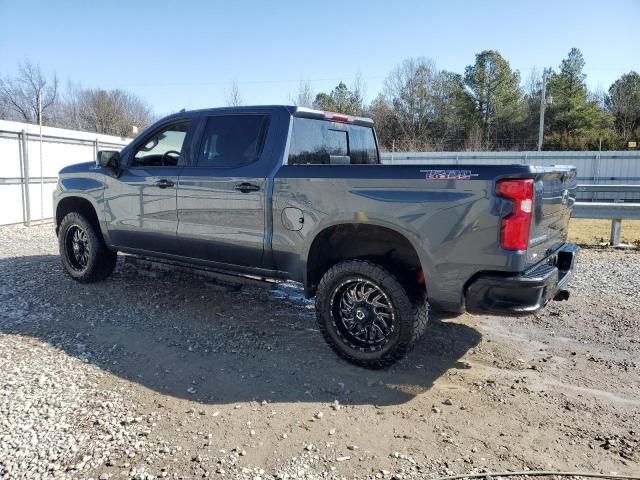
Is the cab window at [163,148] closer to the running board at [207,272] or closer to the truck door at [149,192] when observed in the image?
the truck door at [149,192]

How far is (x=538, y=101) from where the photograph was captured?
44938 millimetres

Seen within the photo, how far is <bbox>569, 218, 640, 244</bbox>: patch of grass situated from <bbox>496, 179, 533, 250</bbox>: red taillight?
7082mm

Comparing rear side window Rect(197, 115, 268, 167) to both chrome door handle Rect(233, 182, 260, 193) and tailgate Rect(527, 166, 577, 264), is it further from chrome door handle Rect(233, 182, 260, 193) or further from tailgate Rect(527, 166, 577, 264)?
tailgate Rect(527, 166, 577, 264)

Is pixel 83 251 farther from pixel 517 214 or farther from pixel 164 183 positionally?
pixel 517 214

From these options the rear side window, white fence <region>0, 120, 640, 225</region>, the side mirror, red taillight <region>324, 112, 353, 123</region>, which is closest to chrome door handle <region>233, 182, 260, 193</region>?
the rear side window

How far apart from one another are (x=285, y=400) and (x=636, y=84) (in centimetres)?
4925

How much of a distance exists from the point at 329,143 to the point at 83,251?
3436 mm

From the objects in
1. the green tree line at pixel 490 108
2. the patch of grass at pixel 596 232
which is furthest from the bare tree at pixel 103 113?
the patch of grass at pixel 596 232

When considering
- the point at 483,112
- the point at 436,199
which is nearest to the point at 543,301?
the point at 436,199

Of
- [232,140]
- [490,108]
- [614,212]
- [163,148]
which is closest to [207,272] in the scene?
[232,140]

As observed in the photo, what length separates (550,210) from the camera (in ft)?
12.5

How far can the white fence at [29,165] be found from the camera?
37.1ft

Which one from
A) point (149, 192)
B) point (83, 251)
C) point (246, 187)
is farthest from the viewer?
point (83, 251)

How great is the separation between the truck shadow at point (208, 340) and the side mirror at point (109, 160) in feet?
4.83
